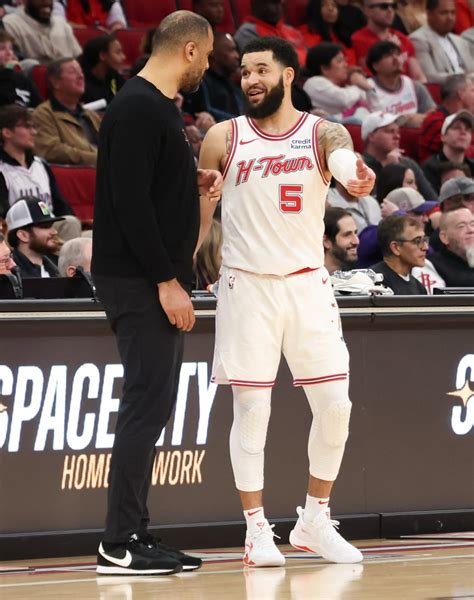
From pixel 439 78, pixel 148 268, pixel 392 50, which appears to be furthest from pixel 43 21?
pixel 148 268

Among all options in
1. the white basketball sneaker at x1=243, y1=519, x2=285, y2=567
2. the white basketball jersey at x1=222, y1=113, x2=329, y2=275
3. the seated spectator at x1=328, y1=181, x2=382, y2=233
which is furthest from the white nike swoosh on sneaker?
the seated spectator at x1=328, y1=181, x2=382, y2=233

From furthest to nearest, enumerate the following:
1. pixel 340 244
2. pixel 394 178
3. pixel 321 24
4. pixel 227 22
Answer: pixel 321 24, pixel 227 22, pixel 394 178, pixel 340 244

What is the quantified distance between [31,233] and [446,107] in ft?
21.0

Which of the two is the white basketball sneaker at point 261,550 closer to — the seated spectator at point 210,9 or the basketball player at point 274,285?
the basketball player at point 274,285

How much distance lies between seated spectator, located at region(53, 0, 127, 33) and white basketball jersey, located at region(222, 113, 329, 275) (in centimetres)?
751

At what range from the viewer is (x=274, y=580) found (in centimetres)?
507

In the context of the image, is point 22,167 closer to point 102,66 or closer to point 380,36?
point 102,66

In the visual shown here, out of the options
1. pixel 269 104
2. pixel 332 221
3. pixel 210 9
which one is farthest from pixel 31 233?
pixel 210 9

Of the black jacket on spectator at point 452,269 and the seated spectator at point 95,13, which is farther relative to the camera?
the seated spectator at point 95,13

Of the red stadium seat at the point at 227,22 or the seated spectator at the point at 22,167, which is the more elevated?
the red stadium seat at the point at 227,22

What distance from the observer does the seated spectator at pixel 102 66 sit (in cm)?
1106

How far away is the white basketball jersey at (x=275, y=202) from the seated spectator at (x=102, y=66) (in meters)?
5.65

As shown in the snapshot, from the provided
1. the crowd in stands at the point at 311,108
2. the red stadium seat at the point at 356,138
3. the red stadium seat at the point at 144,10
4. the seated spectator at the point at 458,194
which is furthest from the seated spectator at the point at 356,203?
the red stadium seat at the point at 144,10

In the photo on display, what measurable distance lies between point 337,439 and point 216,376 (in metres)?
0.57
